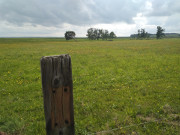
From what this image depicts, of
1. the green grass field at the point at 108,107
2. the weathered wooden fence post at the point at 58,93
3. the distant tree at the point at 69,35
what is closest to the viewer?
the weathered wooden fence post at the point at 58,93

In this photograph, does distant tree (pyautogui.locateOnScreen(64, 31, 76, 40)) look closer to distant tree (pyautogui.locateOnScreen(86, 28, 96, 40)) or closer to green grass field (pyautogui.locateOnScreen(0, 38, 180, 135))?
distant tree (pyautogui.locateOnScreen(86, 28, 96, 40))

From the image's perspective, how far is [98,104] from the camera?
4.91 m

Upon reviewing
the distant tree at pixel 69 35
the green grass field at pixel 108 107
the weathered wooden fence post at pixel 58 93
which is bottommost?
the green grass field at pixel 108 107

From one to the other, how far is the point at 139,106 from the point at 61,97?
387 centimetres

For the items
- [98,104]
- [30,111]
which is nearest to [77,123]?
[98,104]

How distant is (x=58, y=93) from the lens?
1.64m

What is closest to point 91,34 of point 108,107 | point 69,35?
point 69,35

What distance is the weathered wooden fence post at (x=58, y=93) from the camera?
1.56m

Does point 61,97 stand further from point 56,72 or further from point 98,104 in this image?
point 98,104

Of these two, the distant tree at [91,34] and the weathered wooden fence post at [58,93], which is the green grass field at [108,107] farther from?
the distant tree at [91,34]

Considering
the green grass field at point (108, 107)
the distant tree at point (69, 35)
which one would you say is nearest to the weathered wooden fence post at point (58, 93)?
the green grass field at point (108, 107)

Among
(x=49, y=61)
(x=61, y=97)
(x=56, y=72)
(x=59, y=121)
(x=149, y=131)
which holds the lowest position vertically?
(x=149, y=131)

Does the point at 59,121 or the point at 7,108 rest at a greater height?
the point at 59,121

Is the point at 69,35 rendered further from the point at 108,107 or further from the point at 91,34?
the point at 108,107
